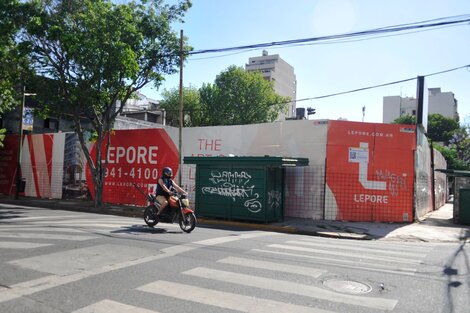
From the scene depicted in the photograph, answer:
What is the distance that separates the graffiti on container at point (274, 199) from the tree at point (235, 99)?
28.7m

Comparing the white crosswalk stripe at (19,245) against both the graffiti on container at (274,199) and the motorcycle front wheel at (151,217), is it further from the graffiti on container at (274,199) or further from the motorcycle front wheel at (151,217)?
the graffiti on container at (274,199)

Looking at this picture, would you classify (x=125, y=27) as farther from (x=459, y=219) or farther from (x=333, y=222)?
(x=459, y=219)

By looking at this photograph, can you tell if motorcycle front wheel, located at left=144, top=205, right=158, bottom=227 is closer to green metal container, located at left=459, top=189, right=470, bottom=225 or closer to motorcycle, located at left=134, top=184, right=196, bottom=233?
motorcycle, located at left=134, top=184, right=196, bottom=233

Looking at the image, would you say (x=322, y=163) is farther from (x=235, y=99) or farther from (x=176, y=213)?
(x=235, y=99)

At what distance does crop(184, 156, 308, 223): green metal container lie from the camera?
14.5 metres

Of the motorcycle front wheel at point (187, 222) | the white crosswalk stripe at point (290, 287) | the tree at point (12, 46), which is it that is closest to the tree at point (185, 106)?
the tree at point (12, 46)

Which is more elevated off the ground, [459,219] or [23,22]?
[23,22]

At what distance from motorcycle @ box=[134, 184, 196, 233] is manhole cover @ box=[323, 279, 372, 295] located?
215 inches

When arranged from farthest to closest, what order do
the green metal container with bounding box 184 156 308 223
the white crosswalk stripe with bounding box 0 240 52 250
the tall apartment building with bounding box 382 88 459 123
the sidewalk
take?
the tall apartment building with bounding box 382 88 459 123 → the green metal container with bounding box 184 156 308 223 → the sidewalk → the white crosswalk stripe with bounding box 0 240 52 250

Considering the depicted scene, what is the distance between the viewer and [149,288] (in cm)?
577

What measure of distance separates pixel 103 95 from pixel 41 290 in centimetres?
1335

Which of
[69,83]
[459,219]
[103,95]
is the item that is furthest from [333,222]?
[69,83]

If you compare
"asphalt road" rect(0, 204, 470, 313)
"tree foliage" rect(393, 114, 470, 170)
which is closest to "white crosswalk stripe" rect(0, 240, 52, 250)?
"asphalt road" rect(0, 204, 470, 313)

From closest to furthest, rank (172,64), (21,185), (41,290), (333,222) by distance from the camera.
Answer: (41,290), (333,222), (172,64), (21,185)
